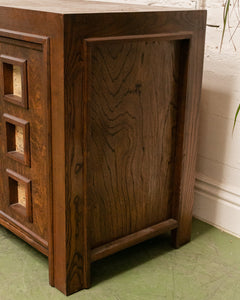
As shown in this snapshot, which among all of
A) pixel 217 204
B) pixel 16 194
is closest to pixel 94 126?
pixel 16 194

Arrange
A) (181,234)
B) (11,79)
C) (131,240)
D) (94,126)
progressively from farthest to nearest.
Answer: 1. (181,234)
2. (131,240)
3. (11,79)
4. (94,126)

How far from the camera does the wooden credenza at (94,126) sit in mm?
1281

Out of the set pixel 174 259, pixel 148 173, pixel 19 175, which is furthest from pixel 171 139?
pixel 19 175

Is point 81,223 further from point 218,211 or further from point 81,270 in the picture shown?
point 218,211

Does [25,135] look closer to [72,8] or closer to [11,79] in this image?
[11,79]

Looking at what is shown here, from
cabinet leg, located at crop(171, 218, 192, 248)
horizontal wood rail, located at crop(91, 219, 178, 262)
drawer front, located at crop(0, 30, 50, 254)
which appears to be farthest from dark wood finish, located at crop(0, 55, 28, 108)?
cabinet leg, located at crop(171, 218, 192, 248)

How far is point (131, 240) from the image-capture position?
1.58 m

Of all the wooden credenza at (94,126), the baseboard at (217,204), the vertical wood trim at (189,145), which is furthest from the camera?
the baseboard at (217,204)

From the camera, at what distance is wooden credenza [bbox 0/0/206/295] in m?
1.28

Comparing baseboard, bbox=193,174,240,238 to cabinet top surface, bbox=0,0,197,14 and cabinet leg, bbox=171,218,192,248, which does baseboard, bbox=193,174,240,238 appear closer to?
cabinet leg, bbox=171,218,192,248

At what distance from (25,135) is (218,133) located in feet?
2.59

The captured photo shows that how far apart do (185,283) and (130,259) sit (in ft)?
0.75

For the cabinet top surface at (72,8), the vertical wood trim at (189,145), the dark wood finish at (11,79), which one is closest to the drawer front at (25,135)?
the dark wood finish at (11,79)

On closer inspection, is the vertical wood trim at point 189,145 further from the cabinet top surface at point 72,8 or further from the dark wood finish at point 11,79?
the dark wood finish at point 11,79
